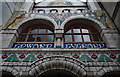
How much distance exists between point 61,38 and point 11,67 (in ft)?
9.70

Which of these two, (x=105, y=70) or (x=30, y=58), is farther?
(x=30, y=58)

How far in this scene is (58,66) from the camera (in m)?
5.06

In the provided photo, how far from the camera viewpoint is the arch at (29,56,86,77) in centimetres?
482

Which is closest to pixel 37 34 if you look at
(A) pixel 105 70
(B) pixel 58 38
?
(B) pixel 58 38

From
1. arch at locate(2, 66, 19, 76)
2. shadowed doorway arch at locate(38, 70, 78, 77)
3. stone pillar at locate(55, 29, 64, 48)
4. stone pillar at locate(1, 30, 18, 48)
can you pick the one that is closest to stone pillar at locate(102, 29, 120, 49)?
stone pillar at locate(55, 29, 64, 48)

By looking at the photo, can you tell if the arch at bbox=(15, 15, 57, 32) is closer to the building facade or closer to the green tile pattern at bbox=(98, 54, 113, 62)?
the building facade

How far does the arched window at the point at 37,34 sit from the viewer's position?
284 inches

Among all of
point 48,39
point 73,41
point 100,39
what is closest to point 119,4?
point 100,39

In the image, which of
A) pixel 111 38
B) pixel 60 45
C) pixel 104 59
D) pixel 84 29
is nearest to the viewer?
pixel 104 59

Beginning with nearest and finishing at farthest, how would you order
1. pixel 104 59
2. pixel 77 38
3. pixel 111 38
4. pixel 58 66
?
1. pixel 58 66
2. pixel 104 59
3. pixel 111 38
4. pixel 77 38

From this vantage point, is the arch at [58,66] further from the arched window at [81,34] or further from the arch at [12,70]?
the arched window at [81,34]

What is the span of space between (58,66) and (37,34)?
3.22m

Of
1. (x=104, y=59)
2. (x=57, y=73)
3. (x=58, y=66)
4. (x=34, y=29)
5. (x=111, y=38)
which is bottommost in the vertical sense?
(x=57, y=73)

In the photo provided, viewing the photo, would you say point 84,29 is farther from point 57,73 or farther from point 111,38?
point 57,73
